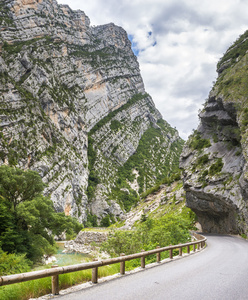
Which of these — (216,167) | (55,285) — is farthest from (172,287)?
(216,167)

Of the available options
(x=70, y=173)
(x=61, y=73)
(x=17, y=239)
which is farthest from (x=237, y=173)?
(x=61, y=73)

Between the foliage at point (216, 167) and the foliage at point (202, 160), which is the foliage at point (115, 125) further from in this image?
the foliage at point (216, 167)

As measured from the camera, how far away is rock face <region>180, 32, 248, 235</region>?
2934 cm

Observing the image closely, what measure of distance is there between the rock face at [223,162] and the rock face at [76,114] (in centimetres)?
4543

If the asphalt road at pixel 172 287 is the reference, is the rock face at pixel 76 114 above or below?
above

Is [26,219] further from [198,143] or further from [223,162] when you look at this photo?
[198,143]

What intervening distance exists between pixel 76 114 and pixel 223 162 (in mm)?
79950

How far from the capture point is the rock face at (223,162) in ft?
96.3

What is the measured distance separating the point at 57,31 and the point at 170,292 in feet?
460

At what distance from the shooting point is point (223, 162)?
1459 inches

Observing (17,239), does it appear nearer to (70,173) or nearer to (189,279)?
(189,279)

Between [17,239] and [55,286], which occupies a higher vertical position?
[55,286]

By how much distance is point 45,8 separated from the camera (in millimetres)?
115812

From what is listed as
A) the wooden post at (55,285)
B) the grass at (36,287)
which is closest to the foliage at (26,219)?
the grass at (36,287)
